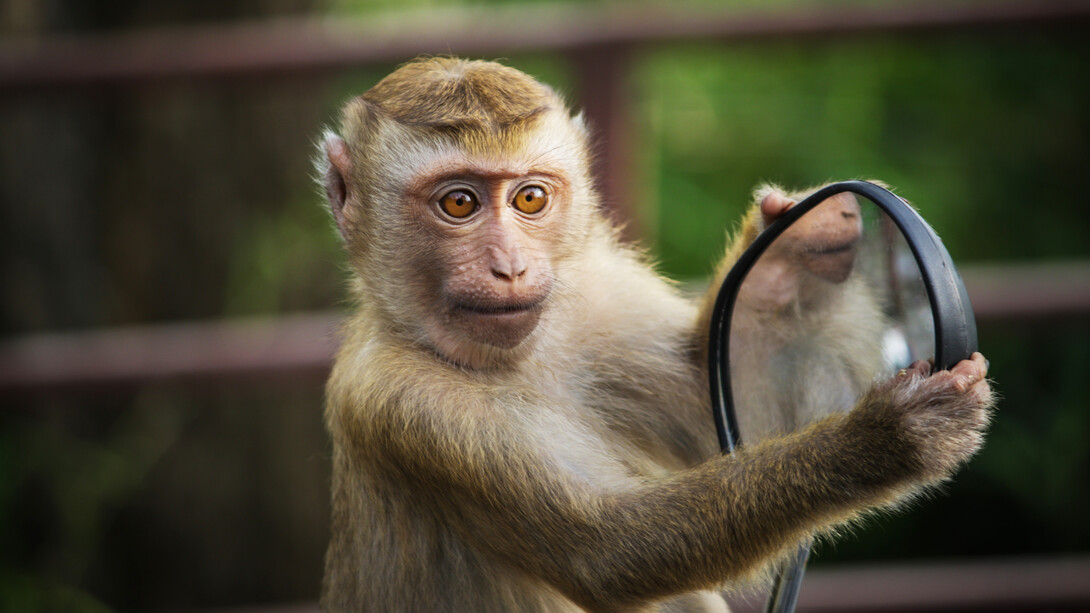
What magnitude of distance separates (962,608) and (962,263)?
108 inches

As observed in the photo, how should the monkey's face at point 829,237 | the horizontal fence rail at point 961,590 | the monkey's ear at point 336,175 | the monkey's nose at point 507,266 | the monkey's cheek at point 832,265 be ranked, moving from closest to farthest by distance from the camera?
the monkey's face at point 829,237 < the monkey's cheek at point 832,265 < the monkey's nose at point 507,266 < the monkey's ear at point 336,175 < the horizontal fence rail at point 961,590

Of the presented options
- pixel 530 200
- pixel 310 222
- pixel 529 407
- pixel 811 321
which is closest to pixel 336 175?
pixel 530 200

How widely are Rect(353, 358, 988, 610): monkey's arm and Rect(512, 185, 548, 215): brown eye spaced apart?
57 cm

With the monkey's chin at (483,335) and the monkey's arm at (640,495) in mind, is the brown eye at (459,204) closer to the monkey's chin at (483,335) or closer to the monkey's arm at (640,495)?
the monkey's chin at (483,335)

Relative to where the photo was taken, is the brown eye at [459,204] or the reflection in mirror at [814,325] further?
the brown eye at [459,204]

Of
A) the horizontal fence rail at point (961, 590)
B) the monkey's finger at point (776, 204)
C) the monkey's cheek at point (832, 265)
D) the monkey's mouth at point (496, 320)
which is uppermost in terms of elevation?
the monkey's finger at point (776, 204)

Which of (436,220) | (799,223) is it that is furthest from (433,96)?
(799,223)

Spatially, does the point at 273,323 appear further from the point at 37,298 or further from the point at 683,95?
the point at 683,95

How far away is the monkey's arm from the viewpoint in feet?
7.13

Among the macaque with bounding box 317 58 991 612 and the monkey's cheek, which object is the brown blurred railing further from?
the monkey's cheek

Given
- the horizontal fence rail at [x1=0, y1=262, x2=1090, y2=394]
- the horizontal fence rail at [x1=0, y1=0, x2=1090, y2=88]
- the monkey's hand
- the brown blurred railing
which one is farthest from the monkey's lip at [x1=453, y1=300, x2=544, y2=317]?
the horizontal fence rail at [x1=0, y1=0, x2=1090, y2=88]

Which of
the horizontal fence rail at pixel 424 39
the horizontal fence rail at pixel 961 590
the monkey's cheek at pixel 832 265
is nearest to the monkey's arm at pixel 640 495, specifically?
the monkey's cheek at pixel 832 265

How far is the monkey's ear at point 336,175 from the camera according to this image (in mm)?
2961

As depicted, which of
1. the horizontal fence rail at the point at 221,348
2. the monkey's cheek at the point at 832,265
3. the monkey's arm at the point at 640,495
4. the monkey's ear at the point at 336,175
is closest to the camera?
the monkey's arm at the point at 640,495
